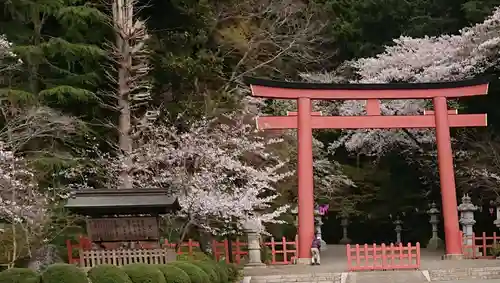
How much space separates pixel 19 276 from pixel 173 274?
A: 8.62 feet

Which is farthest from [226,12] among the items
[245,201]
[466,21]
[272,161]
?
[466,21]

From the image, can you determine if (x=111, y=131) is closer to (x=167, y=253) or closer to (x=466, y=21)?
(x=167, y=253)

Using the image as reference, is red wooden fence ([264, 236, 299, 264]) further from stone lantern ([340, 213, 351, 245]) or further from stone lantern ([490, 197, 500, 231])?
stone lantern ([340, 213, 351, 245])

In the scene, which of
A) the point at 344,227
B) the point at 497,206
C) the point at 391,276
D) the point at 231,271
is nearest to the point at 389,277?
the point at 391,276

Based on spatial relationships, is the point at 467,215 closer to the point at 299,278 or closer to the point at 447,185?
the point at 447,185

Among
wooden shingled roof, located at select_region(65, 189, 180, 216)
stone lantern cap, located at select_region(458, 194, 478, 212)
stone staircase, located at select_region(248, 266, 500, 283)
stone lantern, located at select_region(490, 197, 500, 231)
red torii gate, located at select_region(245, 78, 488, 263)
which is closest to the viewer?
wooden shingled roof, located at select_region(65, 189, 180, 216)

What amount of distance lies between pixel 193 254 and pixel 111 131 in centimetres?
619

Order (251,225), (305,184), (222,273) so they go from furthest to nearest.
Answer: (305,184)
(251,225)
(222,273)

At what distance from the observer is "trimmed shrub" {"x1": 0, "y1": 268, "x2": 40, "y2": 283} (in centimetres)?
944

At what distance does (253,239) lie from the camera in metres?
19.4

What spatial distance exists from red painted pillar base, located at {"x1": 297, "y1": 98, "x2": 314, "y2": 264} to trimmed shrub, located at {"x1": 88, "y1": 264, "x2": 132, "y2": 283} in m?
9.90

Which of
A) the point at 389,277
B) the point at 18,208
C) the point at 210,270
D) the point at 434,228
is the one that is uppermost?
the point at 18,208

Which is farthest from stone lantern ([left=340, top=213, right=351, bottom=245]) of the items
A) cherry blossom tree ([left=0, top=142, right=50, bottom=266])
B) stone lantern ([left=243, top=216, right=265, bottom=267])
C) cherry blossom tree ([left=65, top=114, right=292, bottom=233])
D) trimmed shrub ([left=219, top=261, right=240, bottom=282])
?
cherry blossom tree ([left=0, top=142, right=50, bottom=266])

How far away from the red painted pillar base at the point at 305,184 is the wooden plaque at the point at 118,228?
6.54 m
